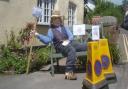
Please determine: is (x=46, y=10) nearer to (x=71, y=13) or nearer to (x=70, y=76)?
(x=71, y=13)

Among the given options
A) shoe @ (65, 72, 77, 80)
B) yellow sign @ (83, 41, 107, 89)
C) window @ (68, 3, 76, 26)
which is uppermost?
window @ (68, 3, 76, 26)

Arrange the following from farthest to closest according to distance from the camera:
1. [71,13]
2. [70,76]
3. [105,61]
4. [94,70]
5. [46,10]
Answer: [71,13], [46,10], [70,76], [105,61], [94,70]

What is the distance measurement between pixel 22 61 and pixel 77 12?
9280 mm

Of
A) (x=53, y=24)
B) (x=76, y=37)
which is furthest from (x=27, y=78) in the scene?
(x=76, y=37)

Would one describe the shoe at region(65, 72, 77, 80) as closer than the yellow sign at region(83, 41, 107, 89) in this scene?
No

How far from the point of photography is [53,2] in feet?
57.7

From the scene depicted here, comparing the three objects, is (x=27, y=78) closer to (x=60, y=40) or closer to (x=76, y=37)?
(x=60, y=40)

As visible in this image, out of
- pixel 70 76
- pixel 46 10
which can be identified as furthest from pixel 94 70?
pixel 46 10

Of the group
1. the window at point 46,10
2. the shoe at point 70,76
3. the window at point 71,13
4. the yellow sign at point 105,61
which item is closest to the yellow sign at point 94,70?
the yellow sign at point 105,61

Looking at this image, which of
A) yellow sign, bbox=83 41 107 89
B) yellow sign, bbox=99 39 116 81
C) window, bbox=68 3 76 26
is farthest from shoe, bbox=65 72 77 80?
window, bbox=68 3 76 26

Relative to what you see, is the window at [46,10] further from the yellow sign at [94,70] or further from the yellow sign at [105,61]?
the yellow sign at [94,70]

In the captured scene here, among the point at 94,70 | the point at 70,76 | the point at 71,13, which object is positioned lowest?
the point at 70,76

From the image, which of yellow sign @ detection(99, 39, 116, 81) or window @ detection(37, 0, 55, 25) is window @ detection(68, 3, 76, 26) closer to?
window @ detection(37, 0, 55, 25)

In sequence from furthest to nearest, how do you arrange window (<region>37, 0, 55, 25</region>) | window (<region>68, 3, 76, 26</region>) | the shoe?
window (<region>68, 3, 76, 26</region>), window (<region>37, 0, 55, 25</region>), the shoe
